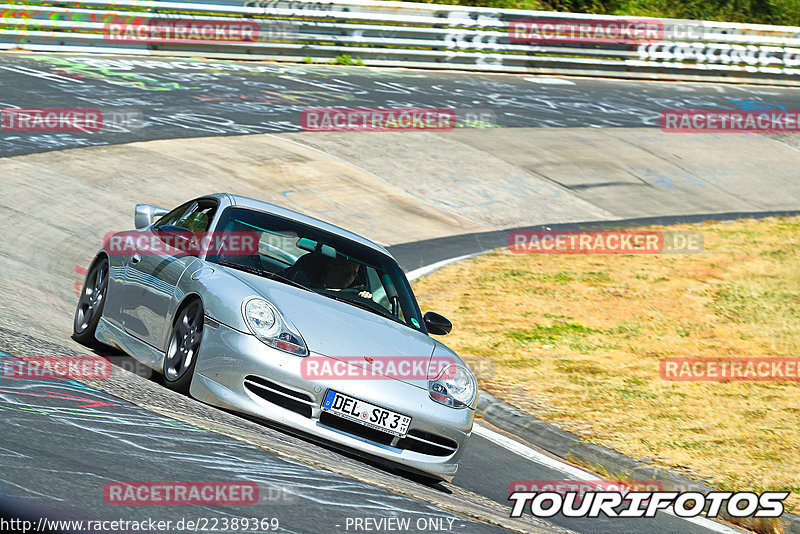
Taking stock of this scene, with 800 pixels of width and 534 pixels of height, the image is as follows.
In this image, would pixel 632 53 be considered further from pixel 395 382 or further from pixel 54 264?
pixel 395 382

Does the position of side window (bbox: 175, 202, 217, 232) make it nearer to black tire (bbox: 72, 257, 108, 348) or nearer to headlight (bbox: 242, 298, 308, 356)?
black tire (bbox: 72, 257, 108, 348)

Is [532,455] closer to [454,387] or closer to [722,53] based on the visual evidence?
[454,387]

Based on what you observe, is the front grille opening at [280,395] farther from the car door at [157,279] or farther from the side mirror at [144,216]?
the side mirror at [144,216]

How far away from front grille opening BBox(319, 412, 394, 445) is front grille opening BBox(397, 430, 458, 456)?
13 centimetres

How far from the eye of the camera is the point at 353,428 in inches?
238

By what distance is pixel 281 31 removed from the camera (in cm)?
2402

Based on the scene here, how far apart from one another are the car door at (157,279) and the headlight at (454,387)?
66.7 inches

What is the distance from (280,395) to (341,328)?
630 millimetres

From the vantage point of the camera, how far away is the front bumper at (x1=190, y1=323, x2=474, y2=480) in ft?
19.6

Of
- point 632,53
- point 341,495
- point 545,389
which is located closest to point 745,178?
point 632,53

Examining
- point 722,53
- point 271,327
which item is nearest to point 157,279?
point 271,327

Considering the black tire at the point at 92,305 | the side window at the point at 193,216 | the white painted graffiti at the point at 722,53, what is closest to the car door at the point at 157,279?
the side window at the point at 193,216

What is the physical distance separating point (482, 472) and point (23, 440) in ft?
10.5

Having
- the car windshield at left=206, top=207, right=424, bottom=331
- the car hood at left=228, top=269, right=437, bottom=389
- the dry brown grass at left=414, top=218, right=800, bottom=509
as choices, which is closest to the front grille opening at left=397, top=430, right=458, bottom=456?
the car hood at left=228, top=269, right=437, bottom=389
